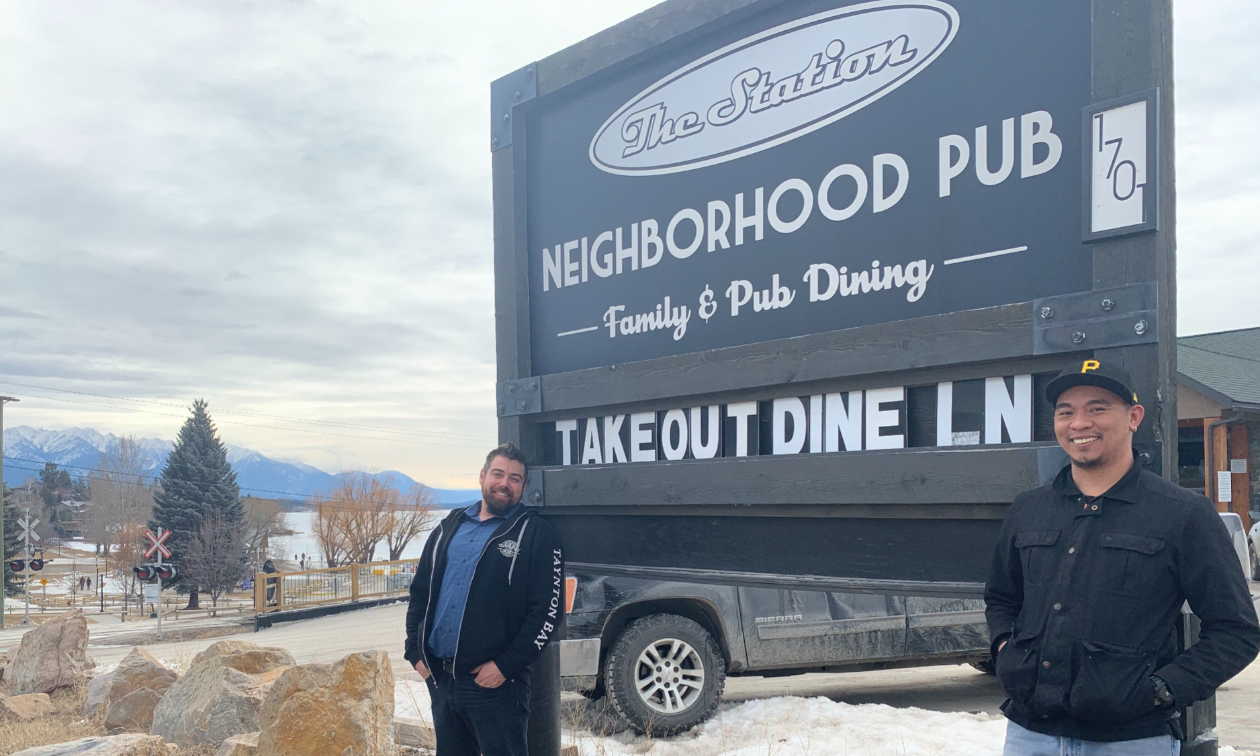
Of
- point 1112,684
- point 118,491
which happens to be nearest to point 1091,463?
point 1112,684

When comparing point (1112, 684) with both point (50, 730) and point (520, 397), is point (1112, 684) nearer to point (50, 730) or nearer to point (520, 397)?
point (520, 397)

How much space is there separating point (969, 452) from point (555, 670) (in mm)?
2044

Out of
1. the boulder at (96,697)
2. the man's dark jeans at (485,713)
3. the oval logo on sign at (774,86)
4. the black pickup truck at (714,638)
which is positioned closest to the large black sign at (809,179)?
the oval logo on sign at (774,86)

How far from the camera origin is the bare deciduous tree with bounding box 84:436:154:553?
82062 millimetres

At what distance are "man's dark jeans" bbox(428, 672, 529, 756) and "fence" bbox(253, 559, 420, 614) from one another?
72.8ft

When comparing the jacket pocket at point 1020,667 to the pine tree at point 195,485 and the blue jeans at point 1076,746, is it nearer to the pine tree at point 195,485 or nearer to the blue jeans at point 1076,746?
the blue jeans at point 1076,746

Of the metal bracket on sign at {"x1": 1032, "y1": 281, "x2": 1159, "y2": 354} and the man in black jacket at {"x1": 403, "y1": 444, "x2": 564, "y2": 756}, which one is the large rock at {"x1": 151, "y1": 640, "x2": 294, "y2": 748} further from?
the metal bracket on sign at {"x1": 1032, "y1": 281, "x2": 1159, "y2": 354}

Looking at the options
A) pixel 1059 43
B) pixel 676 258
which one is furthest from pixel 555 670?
pixel 1059 43

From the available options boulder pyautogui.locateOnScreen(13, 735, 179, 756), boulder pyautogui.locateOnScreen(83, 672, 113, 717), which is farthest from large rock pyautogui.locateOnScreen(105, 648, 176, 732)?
boulder pyautogui.locateOnScreen(13, 735, 179, 756)

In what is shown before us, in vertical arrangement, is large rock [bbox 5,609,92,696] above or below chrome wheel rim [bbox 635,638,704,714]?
below

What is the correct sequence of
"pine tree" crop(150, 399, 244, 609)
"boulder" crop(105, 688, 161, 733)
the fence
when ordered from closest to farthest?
"boulder" crop(105, 688, 161, 733) < the fence < "pine tree" crop(150, 399, 244, 609)

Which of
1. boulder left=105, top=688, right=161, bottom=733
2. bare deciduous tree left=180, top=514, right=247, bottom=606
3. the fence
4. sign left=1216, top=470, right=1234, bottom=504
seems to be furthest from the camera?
bare deciduous tree left=180, top=514, right=247, bottom=606

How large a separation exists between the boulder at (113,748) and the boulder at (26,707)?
320 cm

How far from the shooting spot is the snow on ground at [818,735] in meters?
5.62
